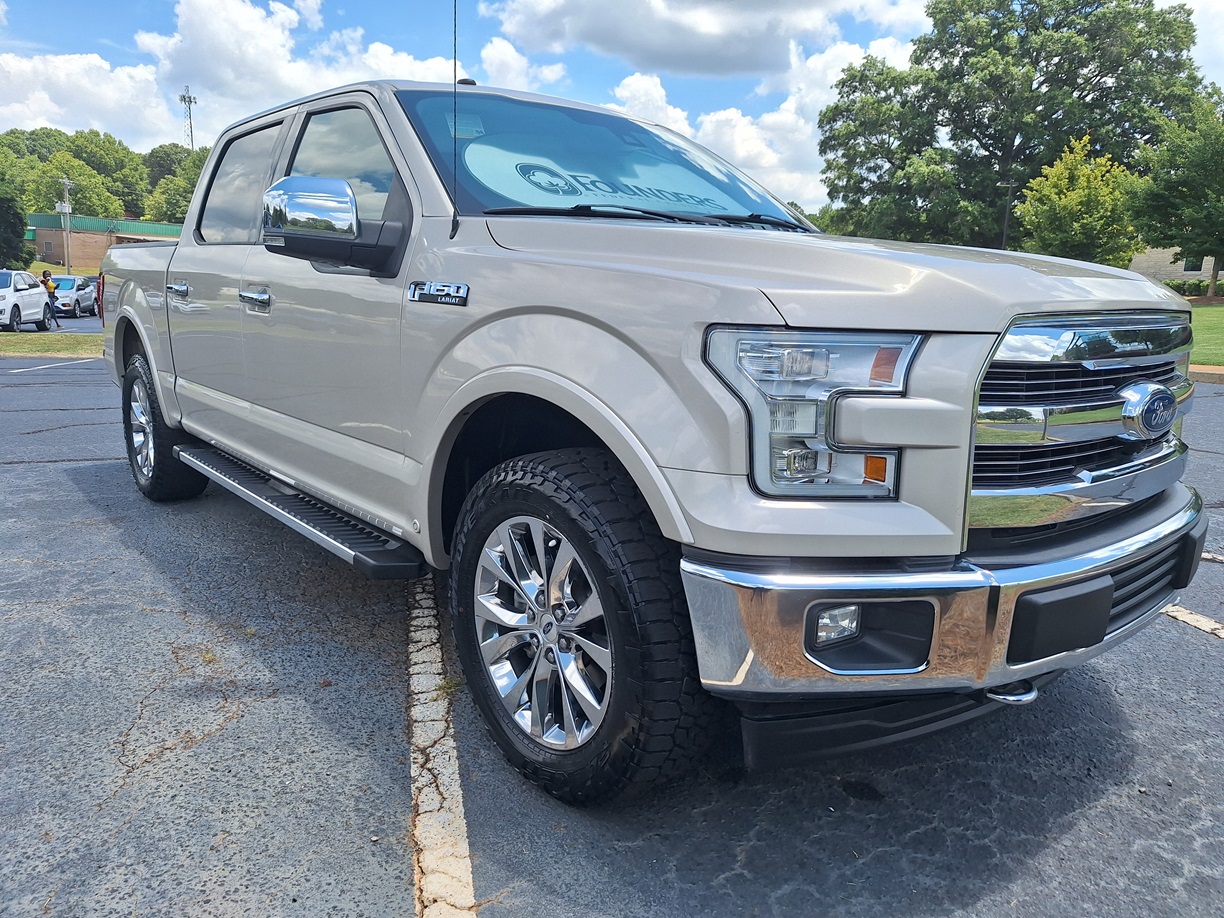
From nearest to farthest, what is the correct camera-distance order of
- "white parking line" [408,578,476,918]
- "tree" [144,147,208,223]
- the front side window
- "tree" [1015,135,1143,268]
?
"white parking line" [408,578,476,918], the front side window, "tree" [1015,135,1143,268], "tree" [144,147,208,223]

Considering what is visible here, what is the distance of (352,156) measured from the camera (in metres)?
3.35

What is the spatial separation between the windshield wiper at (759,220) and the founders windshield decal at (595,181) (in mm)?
67

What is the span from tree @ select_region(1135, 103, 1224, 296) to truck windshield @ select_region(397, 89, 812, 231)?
32.3m

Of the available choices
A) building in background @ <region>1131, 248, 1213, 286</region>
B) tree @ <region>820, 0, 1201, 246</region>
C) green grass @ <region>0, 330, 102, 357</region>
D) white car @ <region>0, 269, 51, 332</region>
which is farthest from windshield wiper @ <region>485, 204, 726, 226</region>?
building in background @ <region>1131, 248, 1213, 286</region>

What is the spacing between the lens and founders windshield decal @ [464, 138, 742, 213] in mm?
2977

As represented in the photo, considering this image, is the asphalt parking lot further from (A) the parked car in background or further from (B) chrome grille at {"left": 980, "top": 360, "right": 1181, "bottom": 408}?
(A) the parked car in background

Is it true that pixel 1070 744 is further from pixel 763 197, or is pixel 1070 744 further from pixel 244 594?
pixel 244 594

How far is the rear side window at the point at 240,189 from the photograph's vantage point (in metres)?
4.03

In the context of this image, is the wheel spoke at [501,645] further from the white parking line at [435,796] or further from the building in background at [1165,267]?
the building in background at [1165,267]

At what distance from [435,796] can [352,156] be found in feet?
7.32

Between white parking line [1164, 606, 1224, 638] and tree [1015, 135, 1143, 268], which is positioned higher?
tree [1015, 135, 1143, 268]

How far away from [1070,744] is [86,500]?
5.30 meters

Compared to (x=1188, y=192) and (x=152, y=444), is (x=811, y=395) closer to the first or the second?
(x=152, y=444)

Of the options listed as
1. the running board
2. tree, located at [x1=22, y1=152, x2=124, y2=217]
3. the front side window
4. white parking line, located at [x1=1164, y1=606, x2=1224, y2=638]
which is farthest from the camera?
tree, located at [x1=22, y1=152, x2=124, y2=217]
